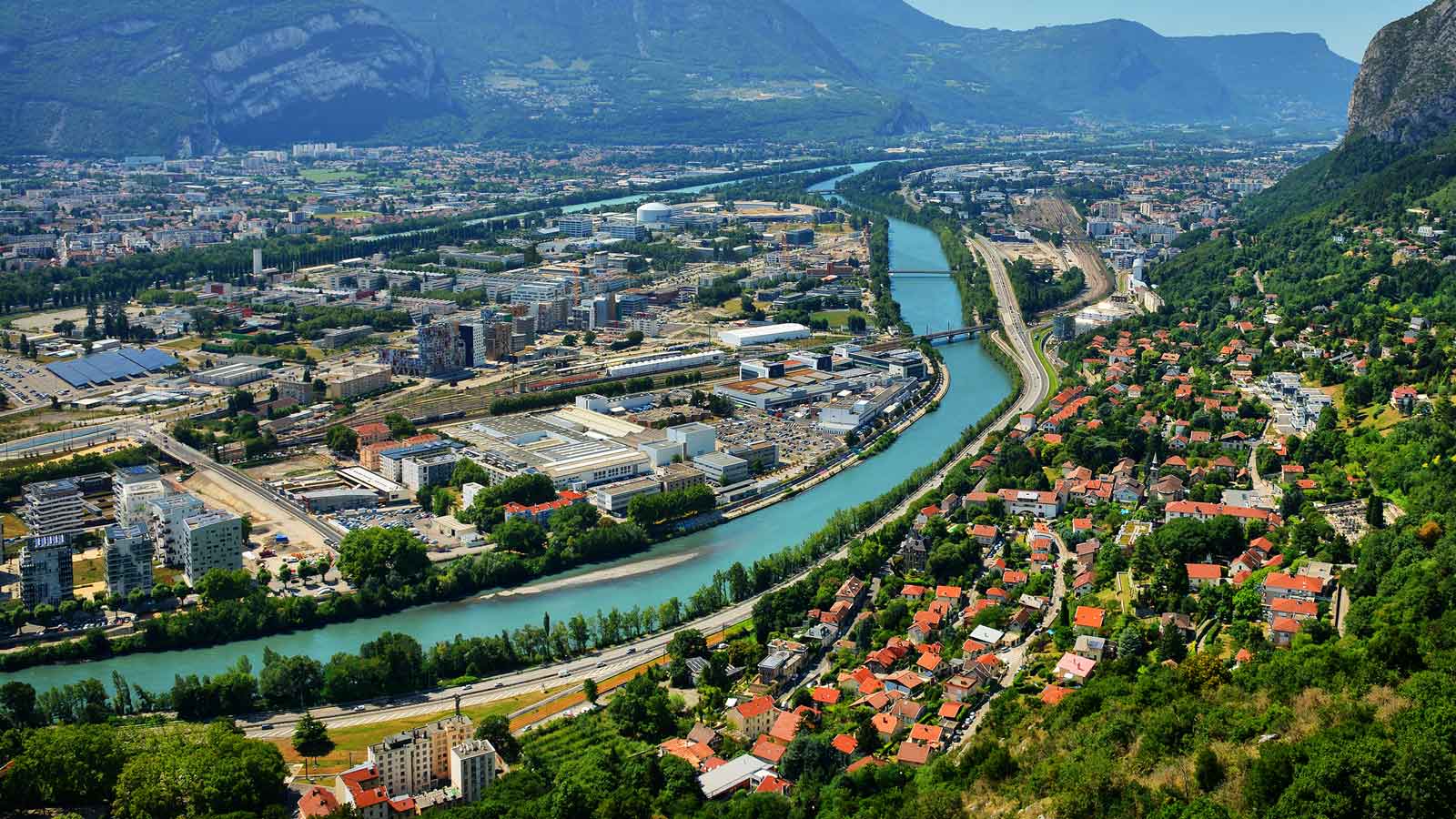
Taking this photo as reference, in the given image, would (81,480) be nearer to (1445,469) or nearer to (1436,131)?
(1445,469)

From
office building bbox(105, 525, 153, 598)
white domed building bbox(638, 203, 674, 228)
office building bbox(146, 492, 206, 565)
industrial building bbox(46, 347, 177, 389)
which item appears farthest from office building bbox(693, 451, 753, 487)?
white domed building bbox(638, 203, 674, 228)

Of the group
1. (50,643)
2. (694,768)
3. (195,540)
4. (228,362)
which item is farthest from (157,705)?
(228,362)

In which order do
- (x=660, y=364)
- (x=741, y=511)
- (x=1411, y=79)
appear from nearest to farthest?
(x=741, y=511) → (x=660, y=364) → (x=1411, y=79)

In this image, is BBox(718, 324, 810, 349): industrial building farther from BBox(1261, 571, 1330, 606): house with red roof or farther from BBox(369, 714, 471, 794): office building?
BBox(369, 714, 471, 794): office building

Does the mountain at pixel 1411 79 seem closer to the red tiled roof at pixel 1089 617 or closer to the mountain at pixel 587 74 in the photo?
the red tiled roof at pixel 1089 617

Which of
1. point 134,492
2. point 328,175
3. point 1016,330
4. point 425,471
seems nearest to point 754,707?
point 425,471

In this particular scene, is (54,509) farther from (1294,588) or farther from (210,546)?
(1294,588)
